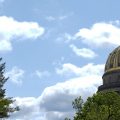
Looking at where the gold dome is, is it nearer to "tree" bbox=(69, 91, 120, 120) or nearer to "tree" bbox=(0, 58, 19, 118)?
"tree" bbox=(69, 91, 120, 120)

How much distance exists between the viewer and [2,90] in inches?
1935

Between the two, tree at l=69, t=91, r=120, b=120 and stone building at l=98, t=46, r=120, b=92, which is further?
stone building at l=98, t=46, r=120, b=92

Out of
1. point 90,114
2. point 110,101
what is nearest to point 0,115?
point 90,114

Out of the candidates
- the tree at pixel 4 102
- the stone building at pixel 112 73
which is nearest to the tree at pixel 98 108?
the tree at pixel 4 102

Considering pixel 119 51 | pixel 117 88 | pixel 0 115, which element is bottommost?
pixel 0 115

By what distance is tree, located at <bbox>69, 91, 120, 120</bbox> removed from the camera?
57.5m

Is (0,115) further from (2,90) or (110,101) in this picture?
(110,101)

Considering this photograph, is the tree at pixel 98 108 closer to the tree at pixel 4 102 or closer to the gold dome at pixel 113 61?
the tree at pixel 4 102

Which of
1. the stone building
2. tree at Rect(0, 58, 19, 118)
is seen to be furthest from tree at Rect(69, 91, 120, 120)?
the stone building

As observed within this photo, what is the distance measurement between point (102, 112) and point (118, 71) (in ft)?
238

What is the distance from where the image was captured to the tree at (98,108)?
189 ft

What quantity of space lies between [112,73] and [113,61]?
10.4 feet

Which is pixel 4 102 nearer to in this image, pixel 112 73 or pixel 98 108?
pixel 98 108

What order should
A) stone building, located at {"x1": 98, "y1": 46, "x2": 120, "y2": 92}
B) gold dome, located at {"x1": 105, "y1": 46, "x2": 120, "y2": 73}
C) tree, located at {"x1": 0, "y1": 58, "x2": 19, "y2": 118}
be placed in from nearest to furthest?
tree, located at {"x1": 0, "y1": 58, "x2": 19, "y2": 118}, stone building, located at {"x1": 98, "y1": 46, "x2": 120, "y2": 92}, gold dome, located at {"x1": 105, "y1": 46, "x2": 120, "y2": 73}
